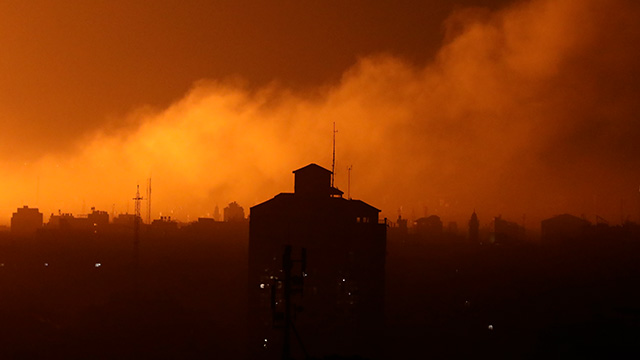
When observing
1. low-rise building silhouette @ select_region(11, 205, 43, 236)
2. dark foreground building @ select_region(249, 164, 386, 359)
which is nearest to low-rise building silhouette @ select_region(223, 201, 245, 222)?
low-rise building silhouette @ select_region(11, 205, 43, 236)

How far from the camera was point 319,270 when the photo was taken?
129ft

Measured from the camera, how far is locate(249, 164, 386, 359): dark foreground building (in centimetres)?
3888

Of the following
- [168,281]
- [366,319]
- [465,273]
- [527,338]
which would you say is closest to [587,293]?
[465,273]

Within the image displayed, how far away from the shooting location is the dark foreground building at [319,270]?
38875mm

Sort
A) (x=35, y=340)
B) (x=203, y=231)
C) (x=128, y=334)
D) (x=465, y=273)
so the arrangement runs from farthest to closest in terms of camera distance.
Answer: (x=203, y=231)
(x=465, y=273)
(x=128, y=334)
(x=35, y=340)

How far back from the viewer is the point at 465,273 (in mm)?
99750

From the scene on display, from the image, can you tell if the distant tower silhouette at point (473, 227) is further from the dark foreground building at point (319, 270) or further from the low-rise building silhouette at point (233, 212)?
the dark foreground building at point (319, 270)

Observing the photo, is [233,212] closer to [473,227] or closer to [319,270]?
[473,227]

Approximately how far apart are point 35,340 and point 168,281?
3645 cm

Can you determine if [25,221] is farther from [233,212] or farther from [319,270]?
[319,270]

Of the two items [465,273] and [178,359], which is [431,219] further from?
[178,359]

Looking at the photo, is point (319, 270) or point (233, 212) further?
point (233, 212)

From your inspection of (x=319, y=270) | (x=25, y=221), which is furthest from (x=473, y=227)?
(x=319, y=270)

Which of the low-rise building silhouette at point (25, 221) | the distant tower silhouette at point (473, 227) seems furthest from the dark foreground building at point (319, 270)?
the low-rise building silhouette at point (25, 221)
